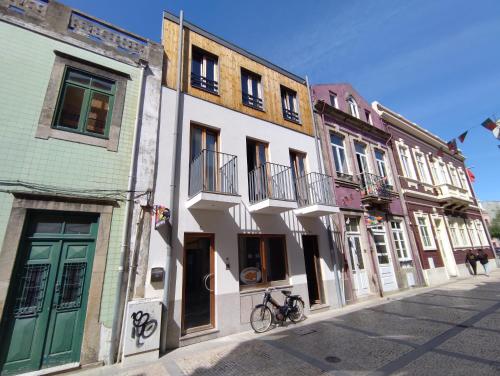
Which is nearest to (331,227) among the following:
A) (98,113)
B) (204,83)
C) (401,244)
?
(401,244)

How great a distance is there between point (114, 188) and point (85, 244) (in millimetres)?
1333

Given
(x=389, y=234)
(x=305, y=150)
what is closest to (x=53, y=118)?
(x=305, y=150)

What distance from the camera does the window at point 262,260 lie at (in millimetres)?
7047

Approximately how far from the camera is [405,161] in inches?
599

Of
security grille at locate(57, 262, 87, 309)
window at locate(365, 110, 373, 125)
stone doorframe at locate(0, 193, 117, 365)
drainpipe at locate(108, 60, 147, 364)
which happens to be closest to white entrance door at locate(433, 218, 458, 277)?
window at locate(365, 110, 373, 125)

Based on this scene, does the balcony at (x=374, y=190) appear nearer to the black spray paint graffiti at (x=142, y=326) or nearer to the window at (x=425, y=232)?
the window at (x=425, y=232)

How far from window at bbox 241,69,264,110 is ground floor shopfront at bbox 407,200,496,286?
1053 centimetres

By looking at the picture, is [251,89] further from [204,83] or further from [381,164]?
[381,164]

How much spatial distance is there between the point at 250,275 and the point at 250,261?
407mm

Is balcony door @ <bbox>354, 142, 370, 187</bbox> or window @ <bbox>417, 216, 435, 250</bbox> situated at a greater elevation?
balcony door @ <bbox>354, 142, 370, 187</bbox>

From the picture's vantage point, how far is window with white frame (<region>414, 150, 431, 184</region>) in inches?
623

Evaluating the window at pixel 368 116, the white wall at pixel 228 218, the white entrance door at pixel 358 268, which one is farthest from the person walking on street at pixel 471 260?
the white wall at pixel 228 218

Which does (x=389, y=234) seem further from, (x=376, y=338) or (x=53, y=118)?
(x=53, y=118)

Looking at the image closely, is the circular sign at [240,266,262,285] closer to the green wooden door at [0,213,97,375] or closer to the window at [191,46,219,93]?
the green wooden door at [0,213,97,375]
